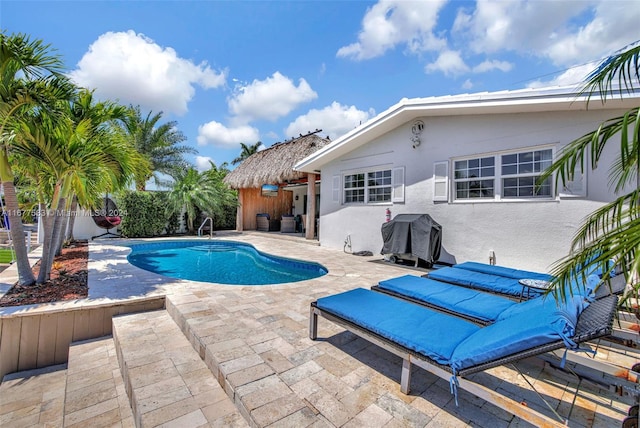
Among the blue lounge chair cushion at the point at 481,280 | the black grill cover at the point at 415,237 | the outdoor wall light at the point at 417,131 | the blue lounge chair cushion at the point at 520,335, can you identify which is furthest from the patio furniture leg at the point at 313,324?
the outdoor wall light at the point at 417,131

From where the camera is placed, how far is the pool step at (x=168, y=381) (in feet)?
7.85

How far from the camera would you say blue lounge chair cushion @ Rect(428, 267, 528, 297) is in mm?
4328

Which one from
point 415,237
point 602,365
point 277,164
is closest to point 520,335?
point 602,365

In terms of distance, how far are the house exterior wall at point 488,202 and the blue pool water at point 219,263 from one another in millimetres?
2953

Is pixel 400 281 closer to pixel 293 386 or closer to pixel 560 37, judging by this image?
pixel 293 386

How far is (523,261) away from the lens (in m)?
7.01

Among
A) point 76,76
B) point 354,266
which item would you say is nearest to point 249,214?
point 354,266

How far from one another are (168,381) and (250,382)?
982 millimetres

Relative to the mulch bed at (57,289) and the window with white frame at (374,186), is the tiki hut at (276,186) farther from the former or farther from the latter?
the mulch bed at (57,289)

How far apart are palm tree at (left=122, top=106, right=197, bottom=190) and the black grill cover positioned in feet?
50.3

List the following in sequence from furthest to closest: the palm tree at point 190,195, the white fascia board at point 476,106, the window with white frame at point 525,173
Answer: the palm tree at point 190,195, the window with white frame at point 525,173, the white fascia board at point 476,106

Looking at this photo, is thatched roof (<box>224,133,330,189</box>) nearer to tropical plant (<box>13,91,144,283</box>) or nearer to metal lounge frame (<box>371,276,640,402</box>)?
tropical plant (<box>13,91,144,283</box>)

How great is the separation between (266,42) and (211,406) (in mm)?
12826

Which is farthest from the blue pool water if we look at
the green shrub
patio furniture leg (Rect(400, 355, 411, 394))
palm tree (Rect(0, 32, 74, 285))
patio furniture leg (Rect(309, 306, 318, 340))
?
patio furniture leg (Rect(400, 355, 411, 394))
